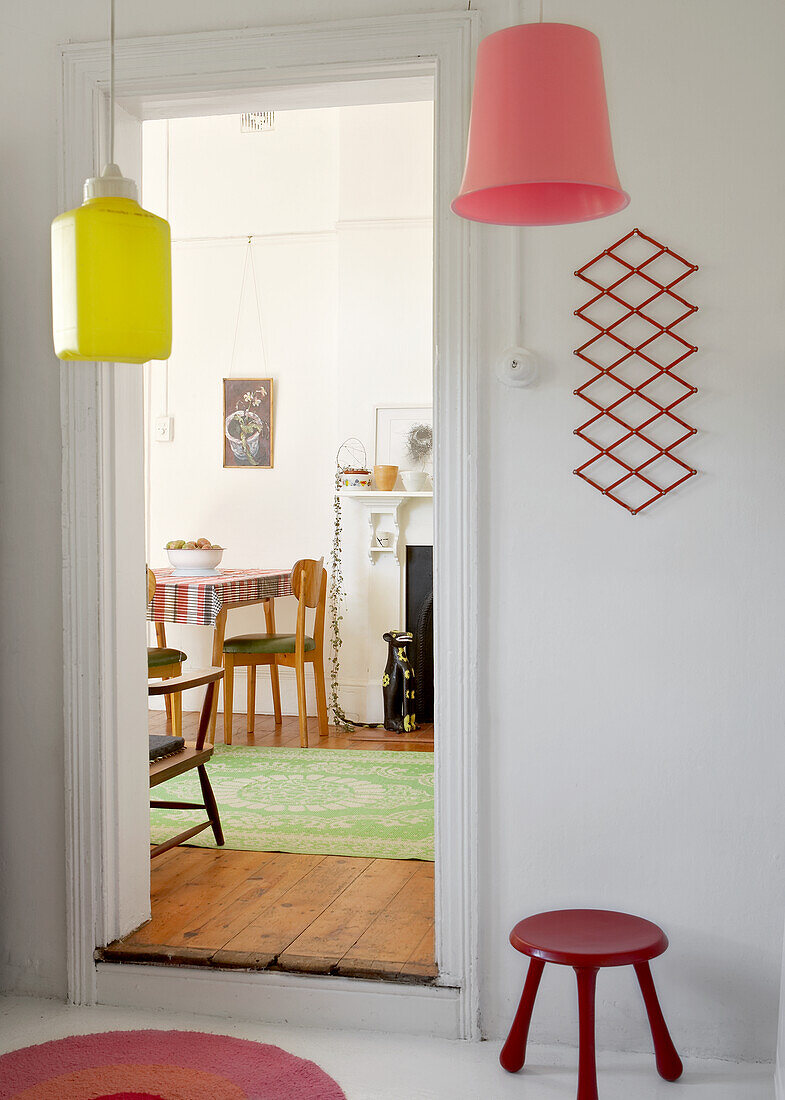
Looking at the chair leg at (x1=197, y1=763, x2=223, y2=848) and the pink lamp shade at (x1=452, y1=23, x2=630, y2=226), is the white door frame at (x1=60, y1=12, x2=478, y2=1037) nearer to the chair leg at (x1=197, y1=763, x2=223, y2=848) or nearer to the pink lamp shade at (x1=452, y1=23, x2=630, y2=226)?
the chair leg at (x1=197, y1=763, x2=223, y2=848)

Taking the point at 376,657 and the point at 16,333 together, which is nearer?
the point at 16,333

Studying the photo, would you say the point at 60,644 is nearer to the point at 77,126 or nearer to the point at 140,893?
the point at 140,893

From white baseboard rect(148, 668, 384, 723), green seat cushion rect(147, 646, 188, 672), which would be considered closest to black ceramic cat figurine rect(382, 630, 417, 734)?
white baseboard rect(148, 668, 384, 723)

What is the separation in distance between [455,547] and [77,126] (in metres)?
1.59

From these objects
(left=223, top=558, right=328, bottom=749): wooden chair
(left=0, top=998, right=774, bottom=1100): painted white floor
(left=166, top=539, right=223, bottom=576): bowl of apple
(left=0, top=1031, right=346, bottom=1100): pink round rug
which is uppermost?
(left=166, top=539, right=223, bottom=576): bowl of apple

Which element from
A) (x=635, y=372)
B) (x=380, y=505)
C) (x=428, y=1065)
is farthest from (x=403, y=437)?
(x=428, y=1065)

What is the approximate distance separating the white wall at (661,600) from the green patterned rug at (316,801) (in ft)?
4.15

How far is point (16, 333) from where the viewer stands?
3057 mm

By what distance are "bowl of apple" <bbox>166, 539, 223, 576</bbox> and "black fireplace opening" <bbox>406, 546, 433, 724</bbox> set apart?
1.20m

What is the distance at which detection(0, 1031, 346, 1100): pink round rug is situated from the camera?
2.50 m

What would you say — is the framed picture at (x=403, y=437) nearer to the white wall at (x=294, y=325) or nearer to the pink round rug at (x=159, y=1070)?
the white wall at (x=294, y=325)

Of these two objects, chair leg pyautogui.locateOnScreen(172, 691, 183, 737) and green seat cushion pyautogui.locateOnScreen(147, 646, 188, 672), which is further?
chair leg pyautogui.locateOnScreen(172, 691, 183, 737)

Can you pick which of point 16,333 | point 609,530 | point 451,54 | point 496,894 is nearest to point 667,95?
point 451,54

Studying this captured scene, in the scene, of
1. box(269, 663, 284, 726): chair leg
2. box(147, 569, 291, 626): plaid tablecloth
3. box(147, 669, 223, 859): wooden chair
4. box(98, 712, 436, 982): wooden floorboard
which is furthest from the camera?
box(269, 663, 284, 726): chair leg
